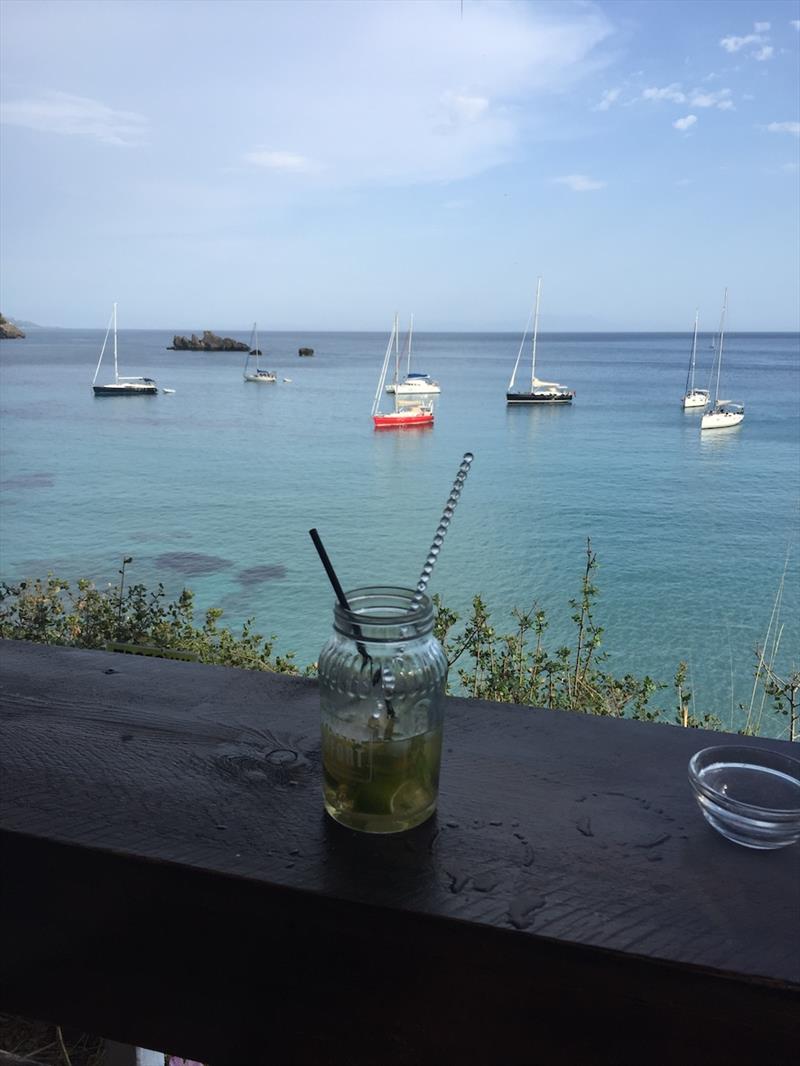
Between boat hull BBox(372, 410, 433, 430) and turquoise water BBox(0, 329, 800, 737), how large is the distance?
0.51m

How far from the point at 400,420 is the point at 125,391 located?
1596 centimetres

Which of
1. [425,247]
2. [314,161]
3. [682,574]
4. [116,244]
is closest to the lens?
[682,574]

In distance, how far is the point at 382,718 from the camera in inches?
→ 21.9

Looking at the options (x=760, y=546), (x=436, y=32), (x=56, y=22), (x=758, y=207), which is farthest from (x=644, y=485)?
(x=758, y=207)

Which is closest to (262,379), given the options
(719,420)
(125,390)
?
(125,390)

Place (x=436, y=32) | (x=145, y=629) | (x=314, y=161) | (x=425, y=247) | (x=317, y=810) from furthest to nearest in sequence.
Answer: (x=425, y=247)
(x=314, y=161)
(x=145, y=629)
(x=436, y=32)
(x=317, y=810)

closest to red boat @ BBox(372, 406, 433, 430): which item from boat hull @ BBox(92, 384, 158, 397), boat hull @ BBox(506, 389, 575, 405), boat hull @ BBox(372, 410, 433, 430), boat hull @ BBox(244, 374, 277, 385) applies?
boat hull @ BBox(372, 410, 433, 430)

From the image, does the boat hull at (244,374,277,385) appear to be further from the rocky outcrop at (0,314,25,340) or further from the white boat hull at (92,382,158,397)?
the rocky outcrop at (0,314,25,340)

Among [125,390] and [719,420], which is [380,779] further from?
[125,390]

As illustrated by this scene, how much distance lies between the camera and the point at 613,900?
50 centimetres

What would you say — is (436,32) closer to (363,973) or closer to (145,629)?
(145,629)

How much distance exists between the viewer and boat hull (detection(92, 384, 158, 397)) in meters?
34.2

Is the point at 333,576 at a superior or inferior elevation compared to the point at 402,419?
superior

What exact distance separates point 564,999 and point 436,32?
3.06 meters
